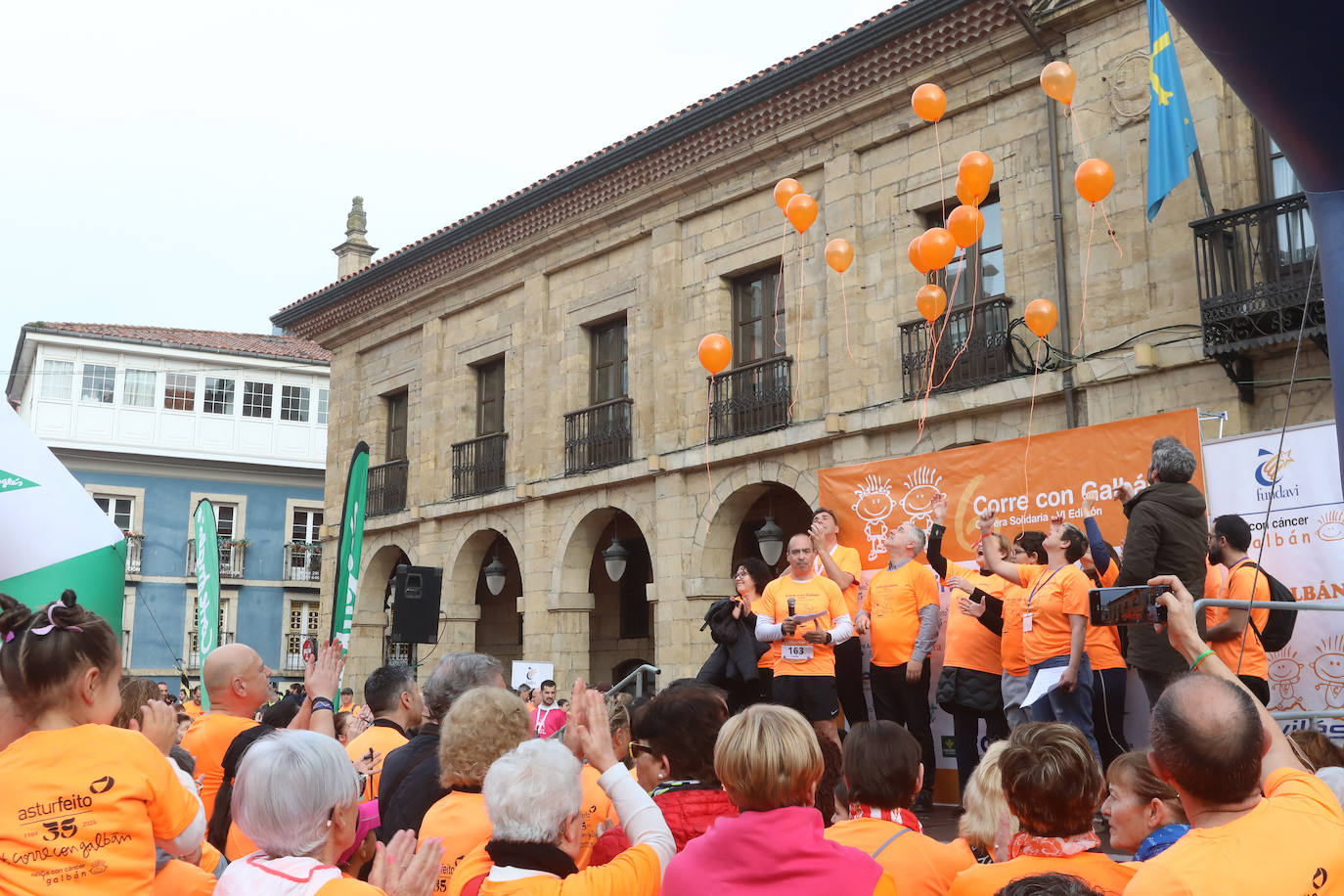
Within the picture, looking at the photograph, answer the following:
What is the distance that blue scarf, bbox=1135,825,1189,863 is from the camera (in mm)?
3096

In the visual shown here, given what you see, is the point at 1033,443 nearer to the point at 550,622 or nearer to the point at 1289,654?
the point at 1289,654

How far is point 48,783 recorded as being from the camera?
273 centimetres

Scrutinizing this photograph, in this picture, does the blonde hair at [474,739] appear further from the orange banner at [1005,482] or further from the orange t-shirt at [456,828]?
the orange banner at [1005,482]

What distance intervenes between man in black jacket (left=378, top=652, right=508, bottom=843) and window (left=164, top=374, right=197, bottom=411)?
32.3m

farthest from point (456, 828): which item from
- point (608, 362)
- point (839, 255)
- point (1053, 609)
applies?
point (608, 362)

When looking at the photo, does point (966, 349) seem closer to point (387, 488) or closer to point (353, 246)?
point (387, 488)

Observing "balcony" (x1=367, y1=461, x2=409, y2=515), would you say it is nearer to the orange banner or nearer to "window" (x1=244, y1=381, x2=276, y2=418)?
the orange banner

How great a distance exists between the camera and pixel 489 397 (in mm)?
19828

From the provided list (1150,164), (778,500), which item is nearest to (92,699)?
(1150,164)

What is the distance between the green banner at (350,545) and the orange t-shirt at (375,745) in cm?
303

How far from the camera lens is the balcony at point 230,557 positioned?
33.6 m

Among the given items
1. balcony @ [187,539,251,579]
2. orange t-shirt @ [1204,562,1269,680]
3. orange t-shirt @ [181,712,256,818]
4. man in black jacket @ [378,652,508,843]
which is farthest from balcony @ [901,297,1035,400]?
balcony @ [187,539,251,579]

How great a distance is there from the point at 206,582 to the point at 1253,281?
9.87 metres

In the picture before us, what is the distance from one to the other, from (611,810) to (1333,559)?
530cm
